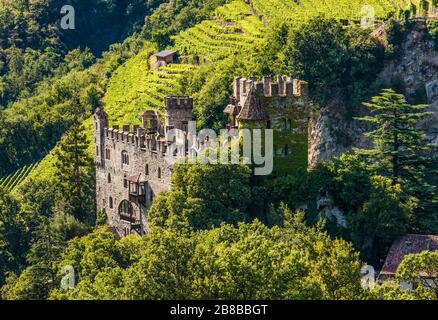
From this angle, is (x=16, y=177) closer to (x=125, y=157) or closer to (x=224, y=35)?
(x=224, y=35)

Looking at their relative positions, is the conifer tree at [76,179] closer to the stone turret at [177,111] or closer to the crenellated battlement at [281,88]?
the stone turret at [177,111]

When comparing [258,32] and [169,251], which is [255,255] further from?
[258,32]

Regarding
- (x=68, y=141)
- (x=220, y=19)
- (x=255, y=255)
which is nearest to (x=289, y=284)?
(x=255, y=255)

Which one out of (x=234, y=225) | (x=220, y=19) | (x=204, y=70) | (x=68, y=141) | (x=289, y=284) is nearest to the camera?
(x=289, y=284)

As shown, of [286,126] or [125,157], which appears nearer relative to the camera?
[286,126]

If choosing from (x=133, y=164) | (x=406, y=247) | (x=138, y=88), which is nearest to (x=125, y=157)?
(x=133, y=164)

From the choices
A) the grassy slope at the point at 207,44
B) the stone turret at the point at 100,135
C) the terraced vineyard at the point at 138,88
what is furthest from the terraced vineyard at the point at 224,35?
the stone turret at the point at 100,135
